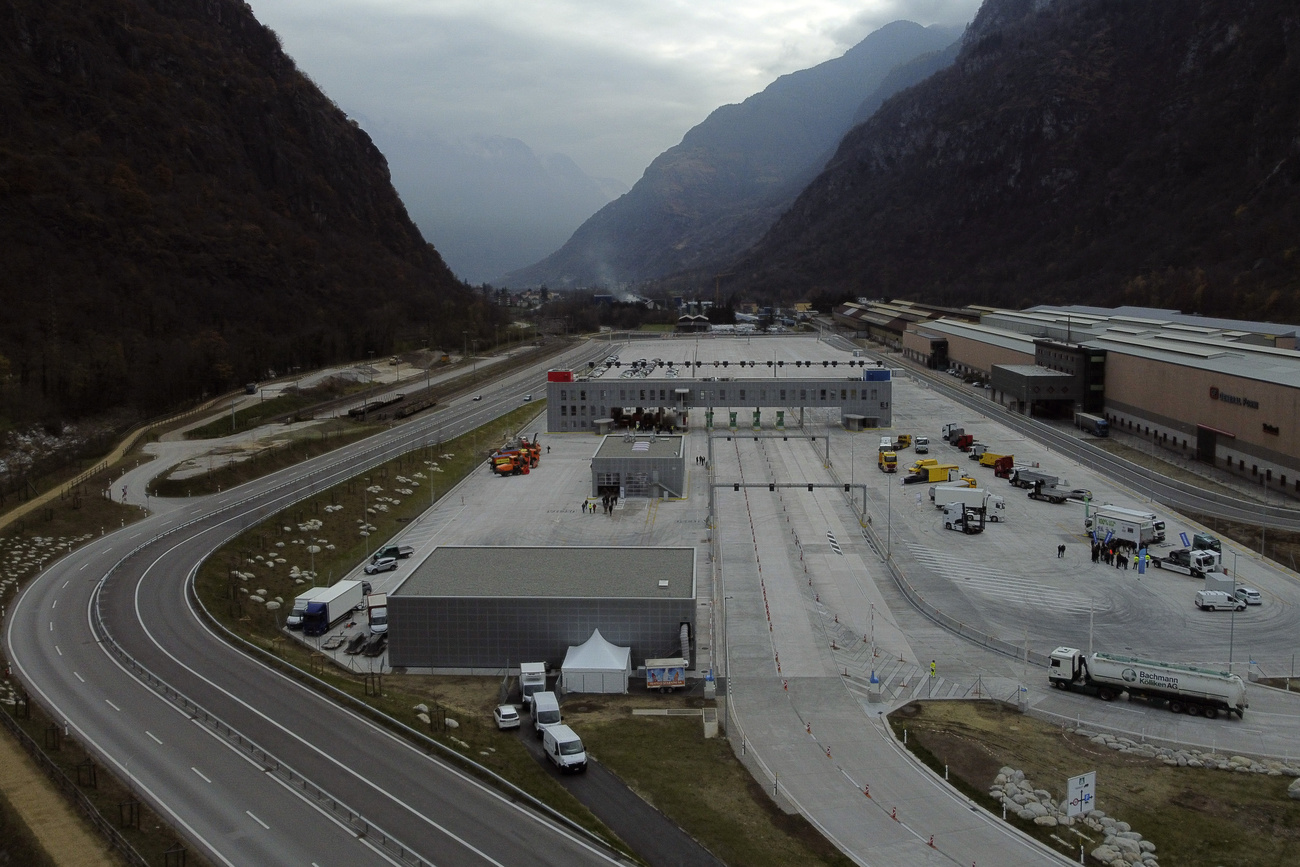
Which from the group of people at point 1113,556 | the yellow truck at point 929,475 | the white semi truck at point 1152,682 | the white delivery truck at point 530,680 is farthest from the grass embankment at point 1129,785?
the yellow truck at point 929,475

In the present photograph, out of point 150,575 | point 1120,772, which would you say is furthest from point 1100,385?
point 150,575

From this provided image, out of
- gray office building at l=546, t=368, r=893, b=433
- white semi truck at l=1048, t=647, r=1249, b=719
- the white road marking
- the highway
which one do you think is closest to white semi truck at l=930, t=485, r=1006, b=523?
the white road marking

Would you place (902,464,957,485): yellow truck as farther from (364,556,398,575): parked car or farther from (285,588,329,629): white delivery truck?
(285,588,329,629): white delivery truck

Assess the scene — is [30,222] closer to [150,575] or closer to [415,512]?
[415,512]

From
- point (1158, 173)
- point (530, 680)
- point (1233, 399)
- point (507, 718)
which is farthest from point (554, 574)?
point (1158, 173)

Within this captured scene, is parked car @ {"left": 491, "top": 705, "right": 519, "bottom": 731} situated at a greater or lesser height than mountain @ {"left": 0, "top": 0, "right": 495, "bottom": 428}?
lesser

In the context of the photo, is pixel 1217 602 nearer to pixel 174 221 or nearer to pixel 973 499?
pixel 973 499
